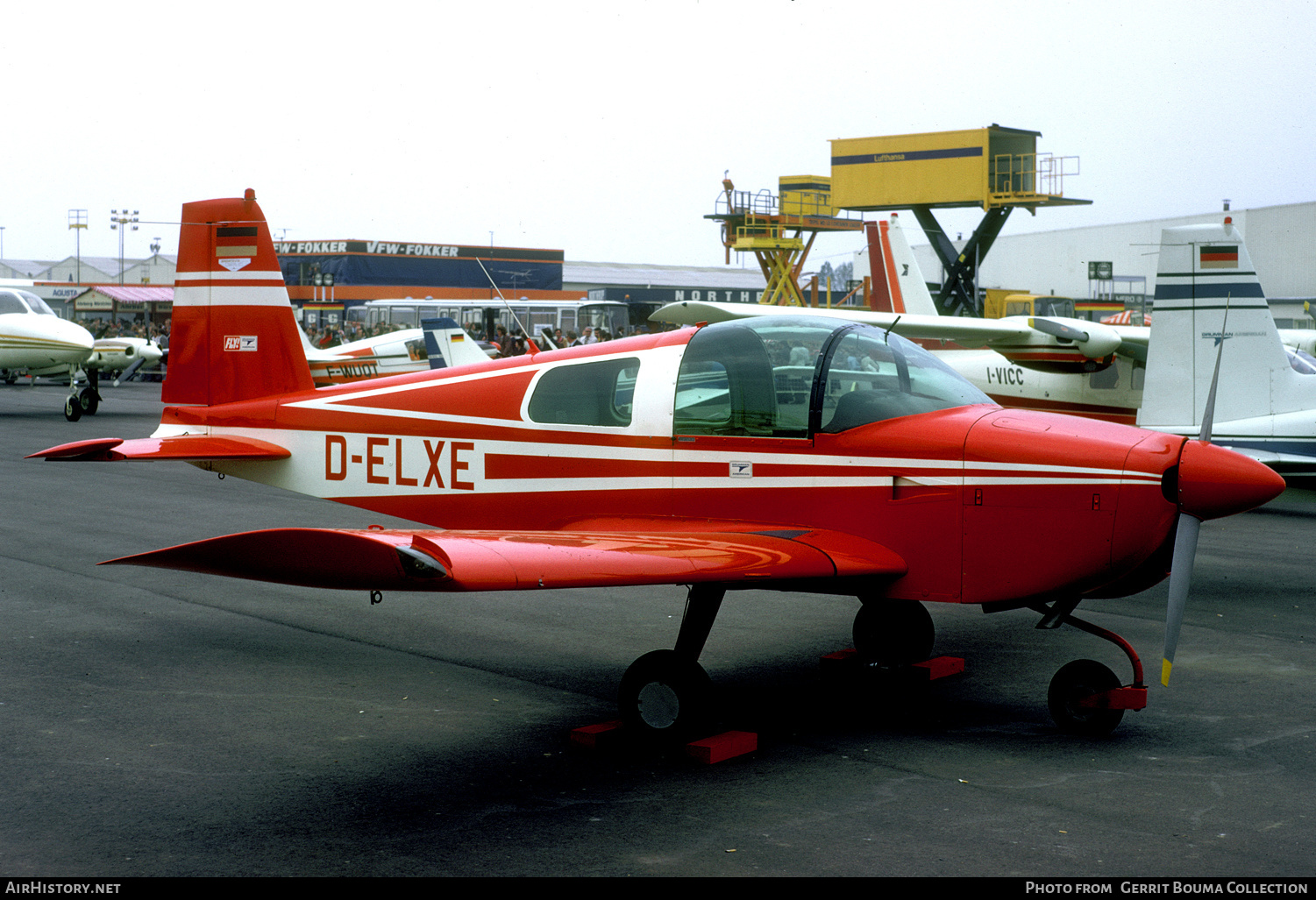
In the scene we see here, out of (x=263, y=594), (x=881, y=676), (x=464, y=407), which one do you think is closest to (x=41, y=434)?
(x=263, y=594)

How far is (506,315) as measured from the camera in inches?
1721

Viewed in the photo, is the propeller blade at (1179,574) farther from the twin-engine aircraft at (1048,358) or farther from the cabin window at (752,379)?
the twin-engine aircraft at (1048,358)

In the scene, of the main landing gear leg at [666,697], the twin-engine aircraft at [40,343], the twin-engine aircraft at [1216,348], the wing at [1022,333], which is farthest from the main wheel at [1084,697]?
the twin-engine aircraft at [40,343]

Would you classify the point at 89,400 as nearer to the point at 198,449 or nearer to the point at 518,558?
the point at 198,449

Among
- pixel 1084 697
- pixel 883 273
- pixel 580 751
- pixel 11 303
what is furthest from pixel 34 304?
pixel 1084 697

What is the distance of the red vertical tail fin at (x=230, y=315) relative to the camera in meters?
7.56

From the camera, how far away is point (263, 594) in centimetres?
854

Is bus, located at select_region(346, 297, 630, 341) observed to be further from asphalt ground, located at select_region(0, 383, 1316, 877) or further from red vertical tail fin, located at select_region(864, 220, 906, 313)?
asphalt ground, located at select_region(0, 383, 1316, 877)

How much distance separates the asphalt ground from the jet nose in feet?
2.30

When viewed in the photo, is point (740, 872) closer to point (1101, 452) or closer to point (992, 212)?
point (1101, 452)

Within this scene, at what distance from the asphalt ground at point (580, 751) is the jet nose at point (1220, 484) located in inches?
27.6

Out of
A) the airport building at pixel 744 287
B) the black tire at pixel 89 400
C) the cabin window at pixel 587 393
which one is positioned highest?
the airport building at pixel 744 287

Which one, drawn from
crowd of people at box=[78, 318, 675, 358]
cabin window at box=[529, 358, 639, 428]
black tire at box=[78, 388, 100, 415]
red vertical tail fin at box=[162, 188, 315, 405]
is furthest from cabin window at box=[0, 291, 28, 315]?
cabin window at box=[529, 358, 639, 428]
